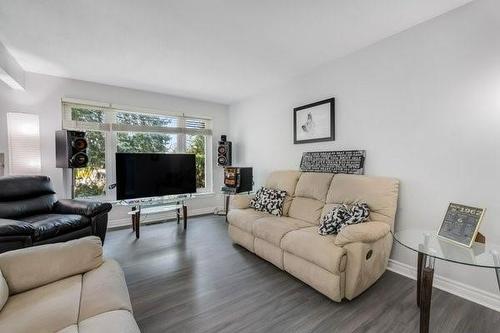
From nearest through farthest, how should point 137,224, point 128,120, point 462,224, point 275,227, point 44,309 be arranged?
point 44,309 < point 462,224 < point 275,227 < point 137,224 < point 128,120

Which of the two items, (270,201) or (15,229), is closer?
(15,229)

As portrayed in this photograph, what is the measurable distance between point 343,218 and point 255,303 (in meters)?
1.10

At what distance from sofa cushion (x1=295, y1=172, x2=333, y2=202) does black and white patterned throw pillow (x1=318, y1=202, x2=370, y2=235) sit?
1.69ft

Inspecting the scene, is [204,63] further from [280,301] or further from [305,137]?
[280,301]

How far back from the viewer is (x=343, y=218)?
224 centimetres

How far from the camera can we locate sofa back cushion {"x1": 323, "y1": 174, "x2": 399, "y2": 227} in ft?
7.48

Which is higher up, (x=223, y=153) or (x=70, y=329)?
(x=223, y=153)

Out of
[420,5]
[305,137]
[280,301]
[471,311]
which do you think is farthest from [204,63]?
[471,311]

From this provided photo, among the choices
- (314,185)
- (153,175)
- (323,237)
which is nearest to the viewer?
(323,237)

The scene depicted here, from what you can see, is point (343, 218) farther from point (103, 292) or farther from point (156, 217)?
point (156, 217)

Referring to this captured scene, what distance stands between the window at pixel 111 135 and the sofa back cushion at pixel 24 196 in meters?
0.76

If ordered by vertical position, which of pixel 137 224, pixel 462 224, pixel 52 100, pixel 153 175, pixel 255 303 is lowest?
pixel 255 303

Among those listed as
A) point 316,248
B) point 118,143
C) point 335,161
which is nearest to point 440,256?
point 316,248

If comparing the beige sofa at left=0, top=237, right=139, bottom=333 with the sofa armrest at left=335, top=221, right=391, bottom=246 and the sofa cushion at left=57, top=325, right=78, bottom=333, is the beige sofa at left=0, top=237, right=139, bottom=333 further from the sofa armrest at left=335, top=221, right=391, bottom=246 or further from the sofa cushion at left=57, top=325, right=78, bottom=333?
the sofa armrest at left=335, top=221, right=391, bottom=246
